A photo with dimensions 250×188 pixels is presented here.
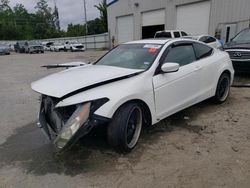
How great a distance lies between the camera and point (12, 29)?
215 ft

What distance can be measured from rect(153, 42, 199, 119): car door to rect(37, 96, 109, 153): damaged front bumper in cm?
108

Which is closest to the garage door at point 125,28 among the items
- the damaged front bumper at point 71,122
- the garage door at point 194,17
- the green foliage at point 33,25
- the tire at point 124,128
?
the garage door at point 194,17

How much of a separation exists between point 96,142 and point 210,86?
2.64 meters

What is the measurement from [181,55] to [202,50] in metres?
0.80

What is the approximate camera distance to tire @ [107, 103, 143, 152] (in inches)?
121

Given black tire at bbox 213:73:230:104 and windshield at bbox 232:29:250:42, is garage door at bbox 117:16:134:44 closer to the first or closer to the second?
windshield at bbox 232:29:250:42

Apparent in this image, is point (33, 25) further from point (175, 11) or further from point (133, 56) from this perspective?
point (133, 56)

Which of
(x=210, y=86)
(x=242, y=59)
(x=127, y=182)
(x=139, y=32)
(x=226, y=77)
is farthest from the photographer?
(x=139, y=32)

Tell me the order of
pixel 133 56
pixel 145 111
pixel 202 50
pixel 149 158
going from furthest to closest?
1. pixel 202 50
2. pixel 133 56
3. pixel 145 111
4. pixel 149 158

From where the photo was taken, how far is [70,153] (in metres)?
3.44

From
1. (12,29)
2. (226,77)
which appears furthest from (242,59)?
(12,29)

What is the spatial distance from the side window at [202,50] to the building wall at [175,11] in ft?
42.8

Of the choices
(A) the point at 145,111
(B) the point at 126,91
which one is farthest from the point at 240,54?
(B) the point at 126,91

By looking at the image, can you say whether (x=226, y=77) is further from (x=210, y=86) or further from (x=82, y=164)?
(x=82, y=164)
